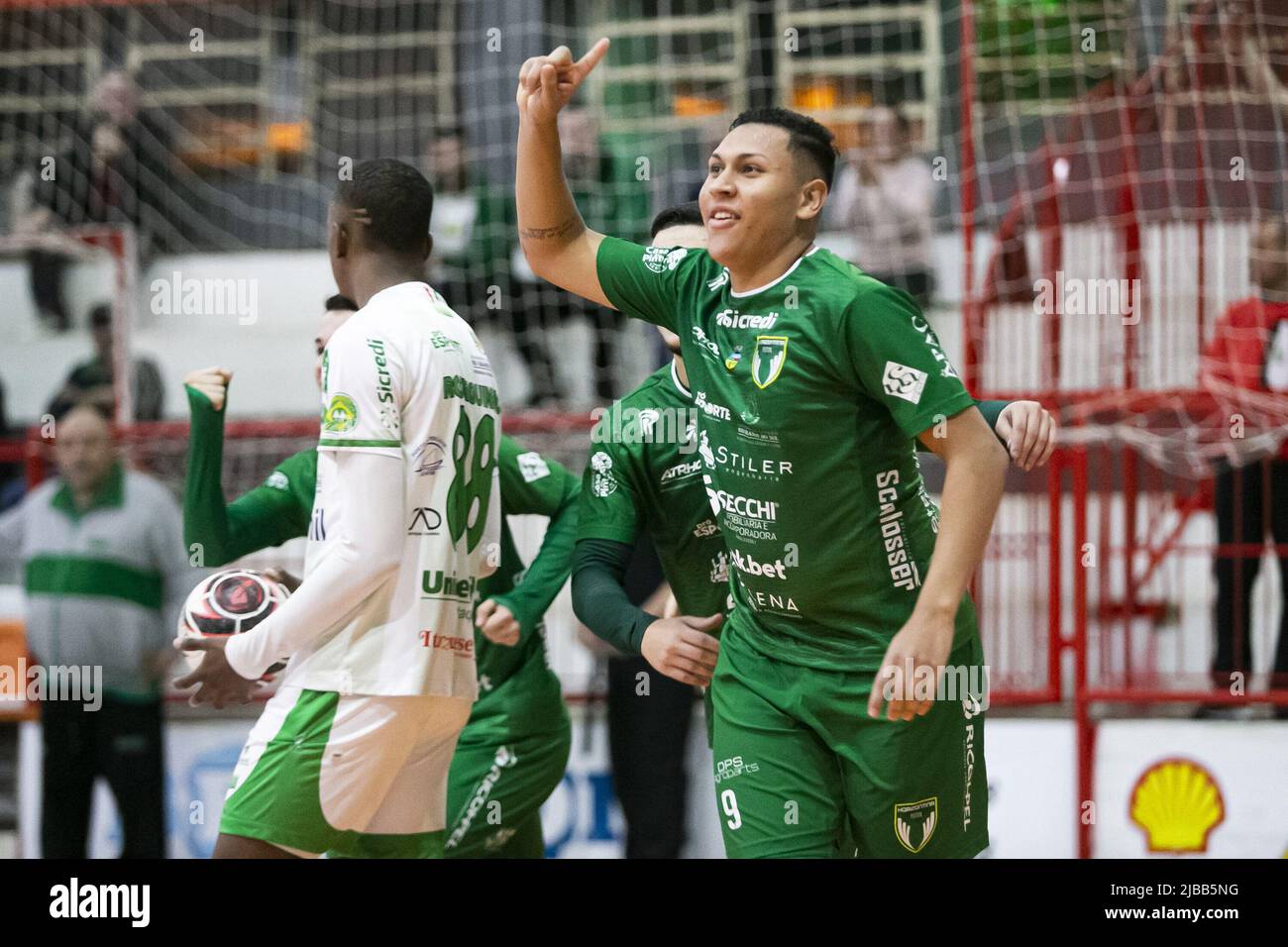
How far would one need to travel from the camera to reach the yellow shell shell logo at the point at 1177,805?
679 cm

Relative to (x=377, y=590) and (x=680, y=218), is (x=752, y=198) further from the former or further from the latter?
(x=377, y=590)

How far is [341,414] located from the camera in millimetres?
3777

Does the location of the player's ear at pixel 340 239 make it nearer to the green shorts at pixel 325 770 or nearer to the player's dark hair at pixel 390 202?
the player's dark hair at pixel 390 202

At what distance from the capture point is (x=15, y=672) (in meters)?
7.22

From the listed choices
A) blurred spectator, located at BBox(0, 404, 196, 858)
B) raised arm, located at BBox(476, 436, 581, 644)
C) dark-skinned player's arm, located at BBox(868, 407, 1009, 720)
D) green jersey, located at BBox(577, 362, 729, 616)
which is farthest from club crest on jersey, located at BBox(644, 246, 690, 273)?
blurred spectator, located at BBox(0, 404, 196, 858)

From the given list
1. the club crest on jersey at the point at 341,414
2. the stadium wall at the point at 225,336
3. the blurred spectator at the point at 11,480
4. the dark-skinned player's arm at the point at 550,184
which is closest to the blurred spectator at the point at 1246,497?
the stadium wall at the point at 225,336

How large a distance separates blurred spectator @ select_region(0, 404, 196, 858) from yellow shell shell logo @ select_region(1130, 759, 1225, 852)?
407cm

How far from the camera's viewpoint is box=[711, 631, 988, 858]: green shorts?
3807 millimetres

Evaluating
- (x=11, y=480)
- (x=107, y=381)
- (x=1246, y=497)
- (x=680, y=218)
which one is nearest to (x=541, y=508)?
(x=680, y=218)

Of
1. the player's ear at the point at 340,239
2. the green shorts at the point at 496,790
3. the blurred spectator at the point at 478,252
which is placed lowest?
the green shorts at the point at 496,790

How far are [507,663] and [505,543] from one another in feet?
1.23

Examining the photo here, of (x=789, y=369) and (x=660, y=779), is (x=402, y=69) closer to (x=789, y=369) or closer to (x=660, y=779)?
(x=660, y=779)

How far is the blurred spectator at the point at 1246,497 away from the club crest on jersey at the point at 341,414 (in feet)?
15.0

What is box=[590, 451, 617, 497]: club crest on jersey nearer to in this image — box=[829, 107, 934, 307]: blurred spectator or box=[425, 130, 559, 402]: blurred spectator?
box=[425, 130, 559, 402]: blurred spectator
